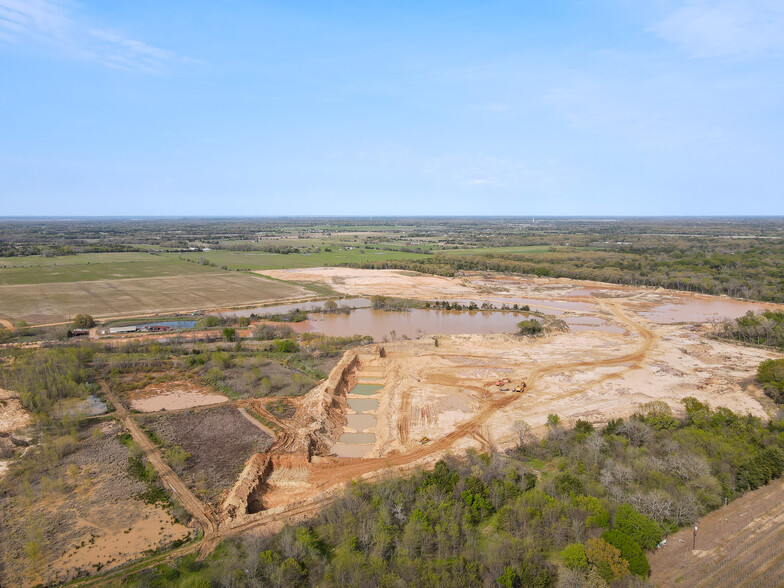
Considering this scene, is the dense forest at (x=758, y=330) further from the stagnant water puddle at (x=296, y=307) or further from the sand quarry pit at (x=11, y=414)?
the sand quarry pit at (x=11, y=414)

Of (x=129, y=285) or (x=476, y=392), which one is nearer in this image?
(x=476, y=392)

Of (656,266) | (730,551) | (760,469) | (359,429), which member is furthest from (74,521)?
(656,266)

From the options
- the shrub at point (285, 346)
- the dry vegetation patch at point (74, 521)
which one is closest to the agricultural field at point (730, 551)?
the dry vegetation patch at point (74, 521)

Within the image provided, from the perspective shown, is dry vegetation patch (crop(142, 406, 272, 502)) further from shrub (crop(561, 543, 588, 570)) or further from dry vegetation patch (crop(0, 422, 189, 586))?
shrub (crop(561, 543, 588, 570))

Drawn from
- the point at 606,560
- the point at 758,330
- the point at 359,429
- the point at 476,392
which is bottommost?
the point at 359,429

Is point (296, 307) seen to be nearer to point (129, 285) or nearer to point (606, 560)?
point (129, 285)

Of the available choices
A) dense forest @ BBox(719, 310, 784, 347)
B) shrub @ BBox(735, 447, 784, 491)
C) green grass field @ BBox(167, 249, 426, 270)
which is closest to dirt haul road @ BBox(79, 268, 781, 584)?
dense forest @ BBox(719, 310, 784, 347)
